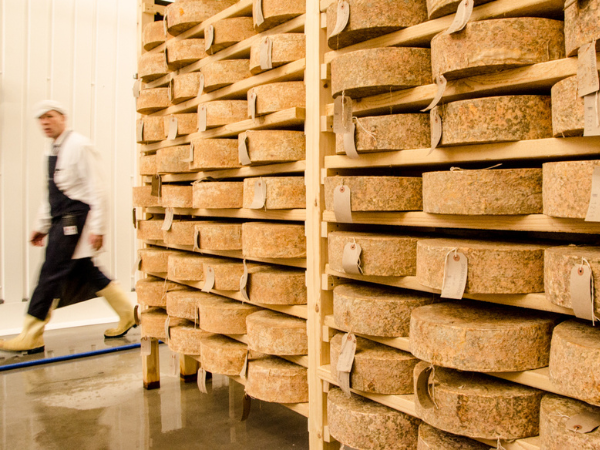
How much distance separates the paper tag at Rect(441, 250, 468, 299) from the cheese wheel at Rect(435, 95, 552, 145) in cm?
33

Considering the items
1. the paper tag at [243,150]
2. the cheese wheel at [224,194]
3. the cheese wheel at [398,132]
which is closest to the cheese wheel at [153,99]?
the cheese wheel at [224,194]

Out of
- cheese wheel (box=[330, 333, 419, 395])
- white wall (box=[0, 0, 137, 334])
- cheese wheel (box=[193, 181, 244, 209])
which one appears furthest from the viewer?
white wall (box=[0, 0, 137, 334])

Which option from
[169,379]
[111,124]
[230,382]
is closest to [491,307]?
[230,382]

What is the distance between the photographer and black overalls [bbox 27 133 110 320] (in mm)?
3680

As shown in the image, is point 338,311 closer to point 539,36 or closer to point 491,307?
point 491,307

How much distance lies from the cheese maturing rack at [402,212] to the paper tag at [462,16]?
3 cm

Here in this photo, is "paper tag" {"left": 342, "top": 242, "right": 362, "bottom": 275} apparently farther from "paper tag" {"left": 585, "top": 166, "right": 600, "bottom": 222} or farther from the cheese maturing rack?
"paper tag" {"left": 585, "top": 166, "right": 600, "bottom": 222}

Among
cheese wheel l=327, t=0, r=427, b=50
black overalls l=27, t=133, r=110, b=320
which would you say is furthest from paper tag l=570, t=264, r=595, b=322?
black overalls l=27, t=133, r=110, b=320

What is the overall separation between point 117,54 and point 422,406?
4.61 metres

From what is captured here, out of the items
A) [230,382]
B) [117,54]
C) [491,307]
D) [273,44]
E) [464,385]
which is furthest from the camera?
[117,54]

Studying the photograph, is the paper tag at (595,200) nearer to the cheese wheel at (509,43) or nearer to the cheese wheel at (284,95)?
the cheese wheel at (509,43)

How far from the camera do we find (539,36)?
154 centimetres

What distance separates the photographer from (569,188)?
142cm

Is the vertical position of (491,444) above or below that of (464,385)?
below
